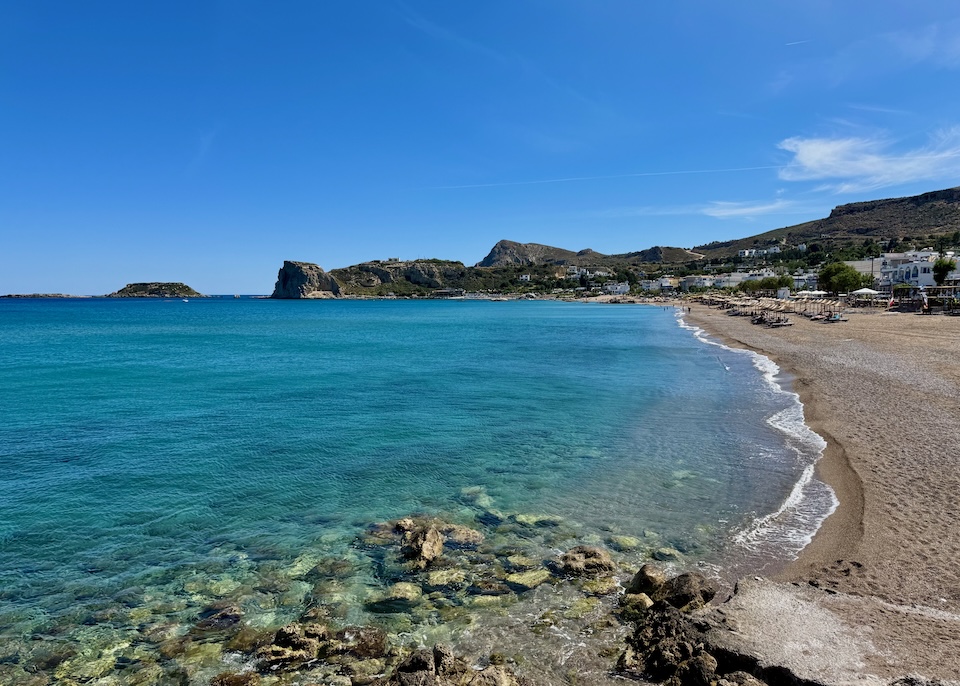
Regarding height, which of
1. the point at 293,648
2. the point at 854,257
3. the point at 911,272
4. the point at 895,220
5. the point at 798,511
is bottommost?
the point at 798,511

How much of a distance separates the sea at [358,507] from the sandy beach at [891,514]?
660mm

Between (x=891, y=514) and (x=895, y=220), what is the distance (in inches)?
7248

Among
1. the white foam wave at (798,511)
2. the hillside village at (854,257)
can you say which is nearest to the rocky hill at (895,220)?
the hillside village at (854,257)

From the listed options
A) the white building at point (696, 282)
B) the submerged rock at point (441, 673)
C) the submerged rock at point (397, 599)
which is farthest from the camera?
the white building at point (696, 282)

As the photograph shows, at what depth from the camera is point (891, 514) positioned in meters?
9.10

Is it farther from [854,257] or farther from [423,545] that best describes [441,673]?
[854,257]

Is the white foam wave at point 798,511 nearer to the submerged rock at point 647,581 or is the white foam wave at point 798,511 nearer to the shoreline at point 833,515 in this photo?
the shoreline at point 833,515

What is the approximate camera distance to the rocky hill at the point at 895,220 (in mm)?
135000

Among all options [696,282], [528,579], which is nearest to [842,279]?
[528,579]

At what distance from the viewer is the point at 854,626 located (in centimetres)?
567

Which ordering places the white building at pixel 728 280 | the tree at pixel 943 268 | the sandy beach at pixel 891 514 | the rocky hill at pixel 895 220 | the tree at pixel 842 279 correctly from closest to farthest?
the sandy beach at pixel 891 514, the tree at pixel 943 268, the tree at pixel 842 279, the rocky hill at pixel 895 220, the white building at pixel 728 280

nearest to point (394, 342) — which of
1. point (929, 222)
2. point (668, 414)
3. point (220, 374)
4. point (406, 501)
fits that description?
point (220, 374)

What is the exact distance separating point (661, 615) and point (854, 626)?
1.97 metres

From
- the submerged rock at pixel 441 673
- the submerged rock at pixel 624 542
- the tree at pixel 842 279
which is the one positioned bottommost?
the submerged rock at pixel 624 542
